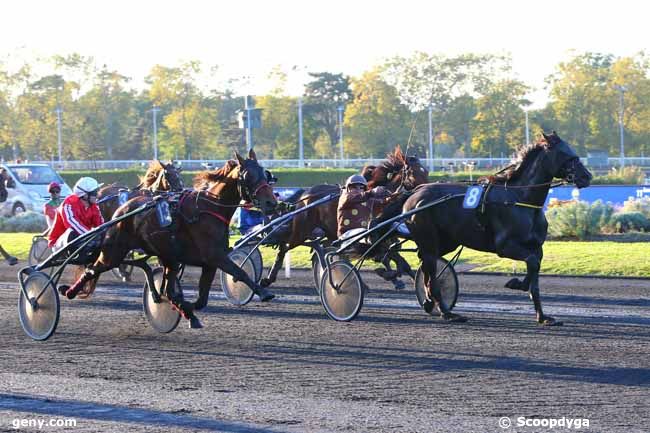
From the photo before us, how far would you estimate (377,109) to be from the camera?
52312 millimetres

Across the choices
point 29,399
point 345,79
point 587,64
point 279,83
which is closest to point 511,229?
point 29,399

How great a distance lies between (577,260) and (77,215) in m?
8.13

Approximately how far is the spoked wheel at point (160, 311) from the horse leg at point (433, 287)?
244 centimetres

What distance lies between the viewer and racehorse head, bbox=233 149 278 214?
945 centimetres

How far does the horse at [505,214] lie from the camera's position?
9977 mm

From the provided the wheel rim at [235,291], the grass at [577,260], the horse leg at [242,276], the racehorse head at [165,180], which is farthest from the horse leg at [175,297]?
the grass at [577,260]

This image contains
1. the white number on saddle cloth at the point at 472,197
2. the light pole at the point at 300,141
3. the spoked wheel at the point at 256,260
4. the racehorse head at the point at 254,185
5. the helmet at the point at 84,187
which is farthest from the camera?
the light pole at the point at 300,141

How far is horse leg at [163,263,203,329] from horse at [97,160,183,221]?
134cm

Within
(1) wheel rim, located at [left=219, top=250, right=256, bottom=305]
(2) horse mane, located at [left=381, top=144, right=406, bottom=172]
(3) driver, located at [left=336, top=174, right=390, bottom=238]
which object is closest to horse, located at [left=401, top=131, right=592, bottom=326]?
(3) driver, located at [left=336, top=174, right=390, bottom=238]

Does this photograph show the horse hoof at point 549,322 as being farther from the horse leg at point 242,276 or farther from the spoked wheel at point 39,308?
the spoked wheel at point 39,308

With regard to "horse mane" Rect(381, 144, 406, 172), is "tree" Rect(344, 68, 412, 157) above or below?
above

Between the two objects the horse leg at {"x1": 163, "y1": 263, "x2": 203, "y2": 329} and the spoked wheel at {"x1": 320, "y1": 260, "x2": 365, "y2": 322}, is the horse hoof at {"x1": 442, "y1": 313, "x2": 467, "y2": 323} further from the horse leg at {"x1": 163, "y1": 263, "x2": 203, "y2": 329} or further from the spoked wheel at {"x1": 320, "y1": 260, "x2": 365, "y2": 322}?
the horse leg at {"x1": 163, "y1": 263, "x2": 203, "y2": 329}

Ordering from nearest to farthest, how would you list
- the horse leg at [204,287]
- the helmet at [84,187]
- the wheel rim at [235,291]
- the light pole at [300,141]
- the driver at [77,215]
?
1. the horse leg at [204,287]
2. the driver at [77,215]
3. the helmet at [84,187]
4. the wheel rim at [235,291]
5. the light pole at [300,141]

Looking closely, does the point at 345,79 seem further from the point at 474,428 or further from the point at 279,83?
the point at 474,428
